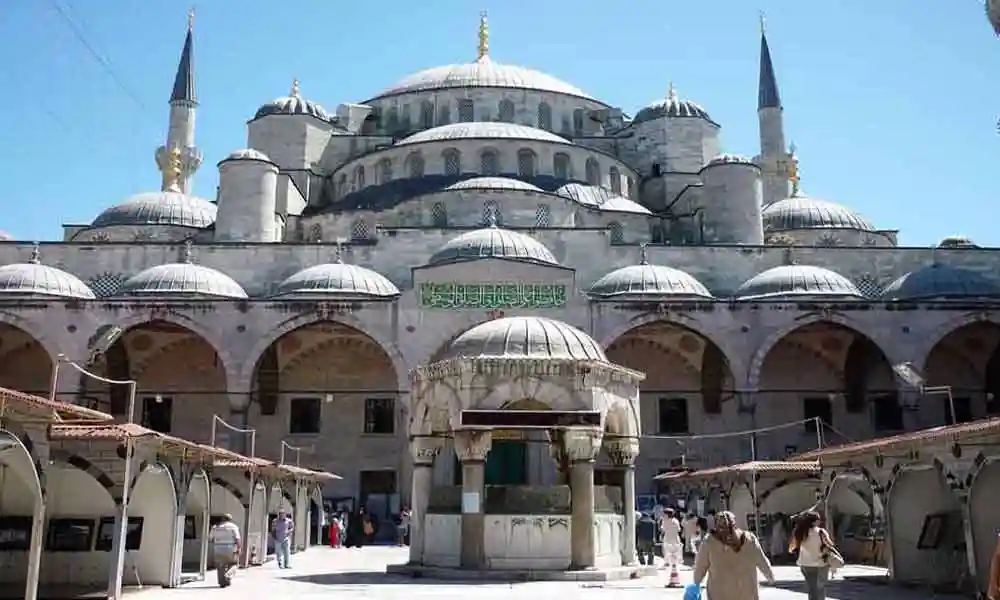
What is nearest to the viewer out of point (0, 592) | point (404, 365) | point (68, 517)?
point (0, 592)

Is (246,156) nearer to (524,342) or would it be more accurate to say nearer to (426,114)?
(426,114)

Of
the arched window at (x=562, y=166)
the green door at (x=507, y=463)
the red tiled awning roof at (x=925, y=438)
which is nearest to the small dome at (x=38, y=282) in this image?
the green door at (x=507, y=463)

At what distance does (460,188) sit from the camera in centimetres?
2459

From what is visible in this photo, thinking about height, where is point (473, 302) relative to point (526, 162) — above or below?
below

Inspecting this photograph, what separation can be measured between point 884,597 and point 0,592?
8104 millimetres

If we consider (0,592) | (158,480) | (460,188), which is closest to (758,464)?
(158,480)

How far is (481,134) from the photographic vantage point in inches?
1057

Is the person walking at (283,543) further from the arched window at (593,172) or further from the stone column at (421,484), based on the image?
the arched window at (593,172)

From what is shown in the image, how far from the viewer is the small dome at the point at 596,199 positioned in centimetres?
2602

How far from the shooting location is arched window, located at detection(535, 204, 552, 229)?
80.5 ft

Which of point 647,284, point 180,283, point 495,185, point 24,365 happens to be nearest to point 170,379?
point 180,283

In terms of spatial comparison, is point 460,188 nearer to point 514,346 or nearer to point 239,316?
point 239,316

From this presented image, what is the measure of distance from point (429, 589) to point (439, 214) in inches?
638

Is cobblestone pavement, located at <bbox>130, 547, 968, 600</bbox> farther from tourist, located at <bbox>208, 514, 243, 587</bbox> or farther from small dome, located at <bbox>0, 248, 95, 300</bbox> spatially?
small dome, located at <bbox>0, 248, 95, 300</bbox>
